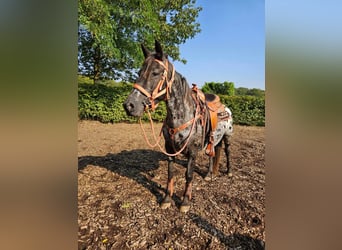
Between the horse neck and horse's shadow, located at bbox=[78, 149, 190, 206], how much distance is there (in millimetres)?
1336

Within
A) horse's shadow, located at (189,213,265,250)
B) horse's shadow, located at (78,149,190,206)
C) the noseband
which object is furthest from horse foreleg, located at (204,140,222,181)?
the noseband

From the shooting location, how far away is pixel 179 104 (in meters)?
2.64

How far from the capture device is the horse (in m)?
2.19

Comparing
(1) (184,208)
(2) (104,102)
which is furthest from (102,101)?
(1) (184,208)

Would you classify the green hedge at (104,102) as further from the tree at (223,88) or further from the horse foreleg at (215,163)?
the horse foreleg at (215,163)

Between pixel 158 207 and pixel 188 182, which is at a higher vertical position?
pixel 188 182

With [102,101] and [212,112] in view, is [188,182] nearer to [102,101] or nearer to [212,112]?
[212,112]

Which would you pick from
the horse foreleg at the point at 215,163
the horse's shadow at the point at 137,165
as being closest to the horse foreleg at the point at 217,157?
the horse foreleg at the point at 215,163

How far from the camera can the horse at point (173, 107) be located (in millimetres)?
2189

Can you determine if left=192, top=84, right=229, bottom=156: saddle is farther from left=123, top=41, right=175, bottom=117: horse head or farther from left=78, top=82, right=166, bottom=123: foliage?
left=78, top=82, right=166, bottom=123: foliage

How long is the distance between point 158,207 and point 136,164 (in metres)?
1.82
